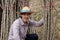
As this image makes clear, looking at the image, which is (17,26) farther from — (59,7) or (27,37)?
(59,7)

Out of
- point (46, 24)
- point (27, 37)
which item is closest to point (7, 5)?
point (46, 24)

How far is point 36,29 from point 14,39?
6.02ft

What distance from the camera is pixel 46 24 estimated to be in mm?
6066

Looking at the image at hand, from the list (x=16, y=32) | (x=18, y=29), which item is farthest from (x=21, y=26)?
(x=16, y=32)

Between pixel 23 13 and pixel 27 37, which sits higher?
pixel 23 13

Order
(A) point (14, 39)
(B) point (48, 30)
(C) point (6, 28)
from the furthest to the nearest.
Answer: (C) point (6, 28) → (B) point (48, 30) → (A) point (14, 39)

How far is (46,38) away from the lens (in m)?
6.14

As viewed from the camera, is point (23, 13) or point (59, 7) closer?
point (23, 13)

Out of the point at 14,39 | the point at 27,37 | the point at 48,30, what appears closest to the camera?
the point at 14,39

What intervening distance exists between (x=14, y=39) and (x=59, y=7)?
1838 mm

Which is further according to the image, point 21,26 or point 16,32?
point 21,26

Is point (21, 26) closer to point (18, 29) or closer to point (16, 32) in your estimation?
point (18, 29)

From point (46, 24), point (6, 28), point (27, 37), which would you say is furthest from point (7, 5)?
point (27, 37)

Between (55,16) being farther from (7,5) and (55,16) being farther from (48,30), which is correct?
(7,5)
